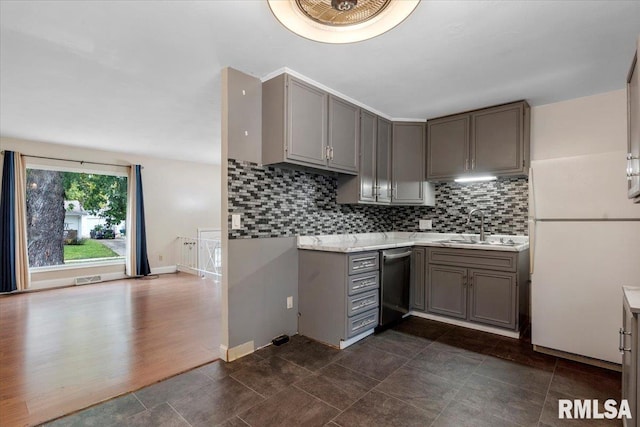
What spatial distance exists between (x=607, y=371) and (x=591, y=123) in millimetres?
2229

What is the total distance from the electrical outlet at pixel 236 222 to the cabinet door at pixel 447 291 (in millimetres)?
2134

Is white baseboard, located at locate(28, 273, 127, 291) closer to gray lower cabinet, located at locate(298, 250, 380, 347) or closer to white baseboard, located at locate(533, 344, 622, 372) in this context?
gray lower cabinet, located at locate(298, 250, 380, 347)

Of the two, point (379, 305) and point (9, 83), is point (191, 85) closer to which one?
point (9, 83)

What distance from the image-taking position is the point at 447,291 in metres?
3.30

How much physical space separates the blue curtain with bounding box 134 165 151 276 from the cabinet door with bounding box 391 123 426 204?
187 inches

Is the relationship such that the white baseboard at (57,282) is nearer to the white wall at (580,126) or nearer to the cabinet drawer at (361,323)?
the cabinet drawer at (361,323)

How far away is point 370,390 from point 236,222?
157 cm

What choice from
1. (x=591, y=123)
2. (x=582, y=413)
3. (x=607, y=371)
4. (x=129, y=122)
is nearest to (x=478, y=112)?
(x=591, y=123)

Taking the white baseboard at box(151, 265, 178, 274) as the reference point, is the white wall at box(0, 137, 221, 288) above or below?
above

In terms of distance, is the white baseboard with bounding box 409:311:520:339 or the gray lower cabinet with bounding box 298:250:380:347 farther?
the white baseboard with bounding box 409:311:520:339

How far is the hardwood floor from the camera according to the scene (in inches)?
79.4

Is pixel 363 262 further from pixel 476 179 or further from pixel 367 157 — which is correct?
pixel 476 179

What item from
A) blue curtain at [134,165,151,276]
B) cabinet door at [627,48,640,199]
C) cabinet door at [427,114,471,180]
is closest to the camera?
cabinet door at [627,48,640,199]

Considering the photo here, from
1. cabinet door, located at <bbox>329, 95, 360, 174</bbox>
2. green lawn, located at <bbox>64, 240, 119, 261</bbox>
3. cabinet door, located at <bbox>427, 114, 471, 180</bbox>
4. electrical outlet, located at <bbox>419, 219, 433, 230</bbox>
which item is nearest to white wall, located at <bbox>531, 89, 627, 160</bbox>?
cabinet door, located at <bbox>427, 114, 471, 180</bbox>
